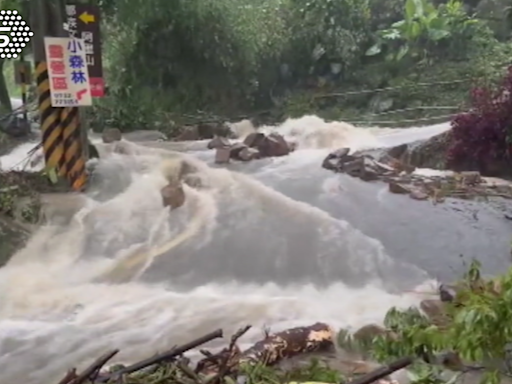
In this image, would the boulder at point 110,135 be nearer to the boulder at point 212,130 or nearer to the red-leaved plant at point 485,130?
the boulder at point 212,130

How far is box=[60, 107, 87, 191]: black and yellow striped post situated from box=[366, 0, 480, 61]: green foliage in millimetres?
1655

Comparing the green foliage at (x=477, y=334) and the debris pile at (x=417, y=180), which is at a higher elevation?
the green foliage at (x=477, y=334)

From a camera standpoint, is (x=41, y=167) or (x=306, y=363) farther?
(x=41, y=167)

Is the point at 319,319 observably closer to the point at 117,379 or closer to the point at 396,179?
the point at 396,179

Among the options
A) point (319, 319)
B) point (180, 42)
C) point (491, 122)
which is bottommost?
point (319, 319)

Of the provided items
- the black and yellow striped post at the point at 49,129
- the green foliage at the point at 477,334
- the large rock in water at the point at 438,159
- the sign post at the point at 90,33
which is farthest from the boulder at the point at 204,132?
the green foliage at the point at 477,334

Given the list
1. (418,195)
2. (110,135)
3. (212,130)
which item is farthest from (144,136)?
(418,195)

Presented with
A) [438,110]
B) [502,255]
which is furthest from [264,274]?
[438,110]

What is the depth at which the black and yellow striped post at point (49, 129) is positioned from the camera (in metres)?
4.17

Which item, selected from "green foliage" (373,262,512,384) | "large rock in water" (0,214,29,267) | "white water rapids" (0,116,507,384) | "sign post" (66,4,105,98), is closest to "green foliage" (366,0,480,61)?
"white water rapids" (0,116,507,384)

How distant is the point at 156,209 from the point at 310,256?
2.98 ft

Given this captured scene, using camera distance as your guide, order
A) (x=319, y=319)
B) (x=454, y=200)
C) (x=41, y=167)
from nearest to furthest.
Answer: (x=319, y=319) → (x=454, y=200) → (x=41, y=167)

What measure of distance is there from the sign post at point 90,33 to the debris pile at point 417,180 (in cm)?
134

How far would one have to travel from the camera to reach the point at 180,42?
4637mm
